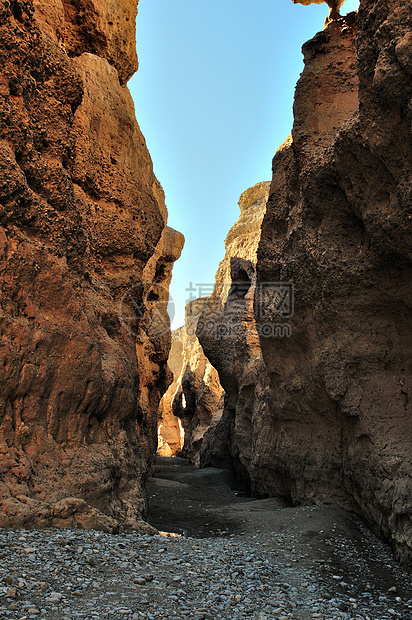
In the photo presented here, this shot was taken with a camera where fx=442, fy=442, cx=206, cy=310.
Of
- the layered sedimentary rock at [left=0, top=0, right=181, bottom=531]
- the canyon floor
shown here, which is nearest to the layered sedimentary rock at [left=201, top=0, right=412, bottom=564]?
the canyon floor

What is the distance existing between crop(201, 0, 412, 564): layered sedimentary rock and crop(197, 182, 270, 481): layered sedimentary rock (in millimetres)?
6550

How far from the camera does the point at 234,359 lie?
2197cm

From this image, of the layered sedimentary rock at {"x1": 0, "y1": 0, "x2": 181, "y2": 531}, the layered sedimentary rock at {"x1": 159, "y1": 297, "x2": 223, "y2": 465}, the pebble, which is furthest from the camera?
the layered sedimentary rock at {"x1": 159, "y1": 297, "x2": 223, "y2": 465}

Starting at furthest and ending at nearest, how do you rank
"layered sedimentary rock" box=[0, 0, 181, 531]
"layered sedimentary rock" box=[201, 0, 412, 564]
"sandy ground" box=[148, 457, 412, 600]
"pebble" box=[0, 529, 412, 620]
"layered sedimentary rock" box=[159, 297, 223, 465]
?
"layered sedimentary rock" box=[159, 297, 223, 465] < "layered sedimentary rock" box=[201, 0, 412, 564] < "sandy ground" box=[148, 457, 412, 600] < "layered sedimentary rock" box=[0, 0, 181, 531] < "pebble" box=[0, 529, 412, 620]

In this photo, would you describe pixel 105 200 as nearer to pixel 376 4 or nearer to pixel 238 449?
pixel 376 4

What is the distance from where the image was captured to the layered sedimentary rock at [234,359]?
64.5ft

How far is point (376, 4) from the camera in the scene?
19.6 ft

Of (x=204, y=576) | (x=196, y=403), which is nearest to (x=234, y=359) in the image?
(x=196, y=403)

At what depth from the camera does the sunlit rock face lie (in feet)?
21.1

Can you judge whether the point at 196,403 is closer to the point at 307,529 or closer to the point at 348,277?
the point at 307,529

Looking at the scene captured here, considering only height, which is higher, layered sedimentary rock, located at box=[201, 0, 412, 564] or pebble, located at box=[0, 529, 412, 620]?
layered sedimentary rock, located at box=[201, 0, 412, 564]

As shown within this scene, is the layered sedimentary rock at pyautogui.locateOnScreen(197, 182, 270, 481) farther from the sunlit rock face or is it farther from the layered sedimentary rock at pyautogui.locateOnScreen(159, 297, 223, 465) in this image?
the sunlit rock face

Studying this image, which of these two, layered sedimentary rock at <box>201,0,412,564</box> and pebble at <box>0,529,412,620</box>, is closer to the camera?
pebble at <box>0,529,412,620</box>

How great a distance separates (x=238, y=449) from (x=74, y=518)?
14.4 m
